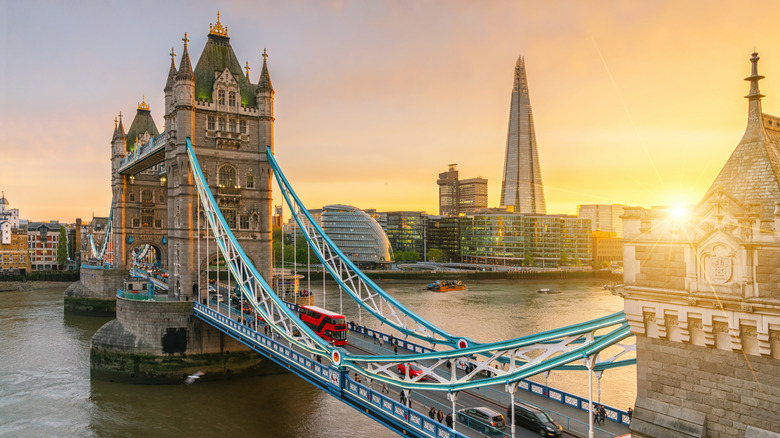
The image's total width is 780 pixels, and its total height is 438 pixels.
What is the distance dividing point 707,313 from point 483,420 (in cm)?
866

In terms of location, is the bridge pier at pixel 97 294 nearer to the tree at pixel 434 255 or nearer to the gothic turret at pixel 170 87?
the gothic turret at pixel 170 87

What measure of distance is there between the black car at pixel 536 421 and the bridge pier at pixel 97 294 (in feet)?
166

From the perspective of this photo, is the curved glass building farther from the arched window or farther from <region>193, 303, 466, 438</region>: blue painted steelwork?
<region>193, 303, 466, 438</region>: blue painted steelwork

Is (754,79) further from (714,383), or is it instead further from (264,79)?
(264,79)

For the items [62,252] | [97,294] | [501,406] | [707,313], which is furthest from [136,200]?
[707,313]

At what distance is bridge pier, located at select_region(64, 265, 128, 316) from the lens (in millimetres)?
56312

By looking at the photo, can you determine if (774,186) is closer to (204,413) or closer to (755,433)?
(755,433)

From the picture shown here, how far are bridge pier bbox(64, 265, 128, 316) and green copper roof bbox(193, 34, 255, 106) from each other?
29.0 meters

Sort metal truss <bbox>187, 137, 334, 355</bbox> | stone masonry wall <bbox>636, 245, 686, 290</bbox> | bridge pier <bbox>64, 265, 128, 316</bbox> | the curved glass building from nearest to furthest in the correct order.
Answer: stone masonry wall <bbox>636, 245, 686, 290</bbox> → metal truss <bbox>187, 137, 334, 355</bbox> → bridge pier <bbox>64, 265, 128, 316</bbox> → the curved glass building

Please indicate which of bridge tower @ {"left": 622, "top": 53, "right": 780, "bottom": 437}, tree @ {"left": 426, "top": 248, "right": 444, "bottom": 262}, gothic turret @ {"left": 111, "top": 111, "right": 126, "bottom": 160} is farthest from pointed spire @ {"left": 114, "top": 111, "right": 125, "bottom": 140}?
tree @ {"left": 426, "top": 248, "right": 444, "bottom": 262}

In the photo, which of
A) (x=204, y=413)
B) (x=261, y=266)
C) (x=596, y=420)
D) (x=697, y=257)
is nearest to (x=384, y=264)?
(x=261, y=266)

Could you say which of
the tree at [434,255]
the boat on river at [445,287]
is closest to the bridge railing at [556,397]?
the boat on river at [445,287]

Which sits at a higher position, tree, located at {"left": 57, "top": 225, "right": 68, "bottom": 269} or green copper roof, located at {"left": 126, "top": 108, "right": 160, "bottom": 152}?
green copper roof, located at {"left": 126, "top": 108, "right": 160, "bottom": 152}

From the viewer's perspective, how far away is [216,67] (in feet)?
123
